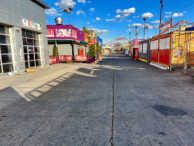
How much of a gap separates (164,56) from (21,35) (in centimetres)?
1370

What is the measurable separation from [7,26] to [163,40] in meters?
14.3

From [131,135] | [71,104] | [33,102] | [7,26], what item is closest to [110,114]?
[131,135]

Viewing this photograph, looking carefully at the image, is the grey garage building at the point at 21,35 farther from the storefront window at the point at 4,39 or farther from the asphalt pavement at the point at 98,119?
the asphalt pavement at the point at 98,119

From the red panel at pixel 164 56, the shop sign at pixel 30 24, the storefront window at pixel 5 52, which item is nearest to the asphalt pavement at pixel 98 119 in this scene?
the storefront window at pixel 5 52

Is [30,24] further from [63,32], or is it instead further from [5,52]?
[63,32]

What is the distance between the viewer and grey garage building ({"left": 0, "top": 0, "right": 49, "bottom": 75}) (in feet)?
35.5

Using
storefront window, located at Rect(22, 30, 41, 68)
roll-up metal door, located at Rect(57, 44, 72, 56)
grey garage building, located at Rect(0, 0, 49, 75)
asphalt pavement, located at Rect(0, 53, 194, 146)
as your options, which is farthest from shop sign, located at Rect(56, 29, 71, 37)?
asphalt pavement, located at Rect(0, 53, 194, 146)

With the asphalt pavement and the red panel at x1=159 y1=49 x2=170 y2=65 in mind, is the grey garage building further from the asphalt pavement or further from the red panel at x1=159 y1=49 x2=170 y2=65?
the red panel at x1=159 y1=49 x2=170 y2=65

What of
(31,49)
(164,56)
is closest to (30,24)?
(31,49)

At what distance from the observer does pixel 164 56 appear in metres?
14.3

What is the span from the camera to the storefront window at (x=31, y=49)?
1347cm

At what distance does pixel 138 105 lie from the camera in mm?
4703

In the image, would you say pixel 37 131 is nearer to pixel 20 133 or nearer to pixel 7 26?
pixel 20 133

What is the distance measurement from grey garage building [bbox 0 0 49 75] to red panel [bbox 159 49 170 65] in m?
13.1
